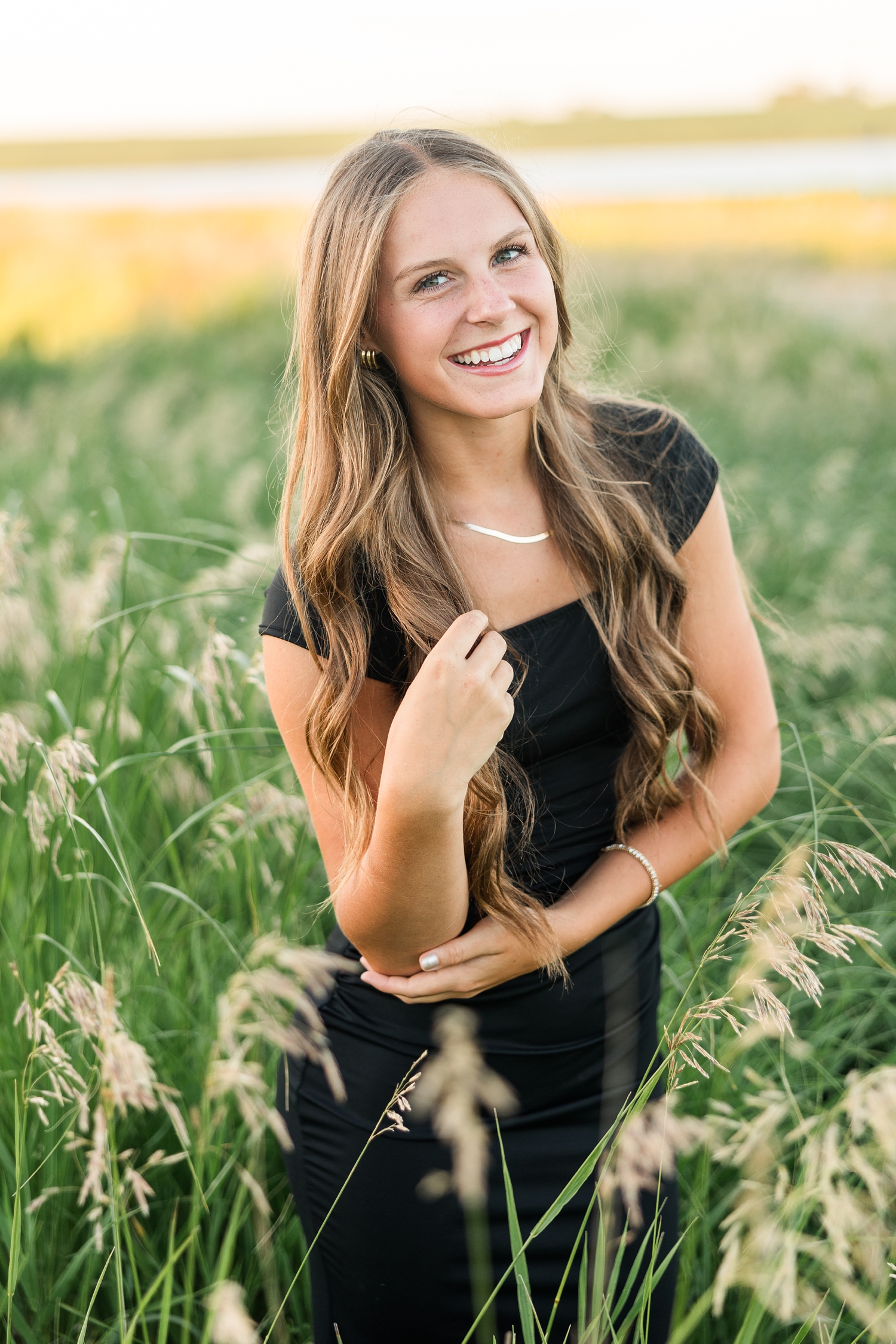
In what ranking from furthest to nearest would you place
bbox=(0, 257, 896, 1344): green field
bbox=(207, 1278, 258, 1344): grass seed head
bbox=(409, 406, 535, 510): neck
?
1. bbox=(409, 406, 535, 510): neck
2. bbox=(0, 257, 896, 1344): green field
3. bbox=(207, 1278, 258, 1344): grass seed head

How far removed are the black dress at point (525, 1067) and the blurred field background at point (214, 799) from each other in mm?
139

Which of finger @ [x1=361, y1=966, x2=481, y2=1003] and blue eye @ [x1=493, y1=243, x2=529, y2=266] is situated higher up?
blue eye @ [x1=493, y1=243, x2=529, y2=266]

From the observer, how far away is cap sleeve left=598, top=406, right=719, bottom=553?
5.37 ft

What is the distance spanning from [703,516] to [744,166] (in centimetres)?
3592

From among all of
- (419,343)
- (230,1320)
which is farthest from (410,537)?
(230,1320)

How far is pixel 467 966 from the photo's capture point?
1.43m

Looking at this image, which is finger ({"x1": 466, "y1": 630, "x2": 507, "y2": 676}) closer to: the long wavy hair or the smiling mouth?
the long wavy hair

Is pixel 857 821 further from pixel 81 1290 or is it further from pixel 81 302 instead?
pixel 81 302

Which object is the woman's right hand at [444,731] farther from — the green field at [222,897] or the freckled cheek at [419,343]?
the freckled cheek at [419,343]

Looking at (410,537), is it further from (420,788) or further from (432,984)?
(432,984)

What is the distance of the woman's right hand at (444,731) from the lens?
121cm

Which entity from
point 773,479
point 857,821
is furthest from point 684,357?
point 857,821

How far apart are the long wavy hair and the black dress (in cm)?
5

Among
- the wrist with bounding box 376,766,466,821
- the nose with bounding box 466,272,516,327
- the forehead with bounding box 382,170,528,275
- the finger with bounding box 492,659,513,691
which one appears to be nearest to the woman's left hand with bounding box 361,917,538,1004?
the wrist with bounding box 376,766,466,821
